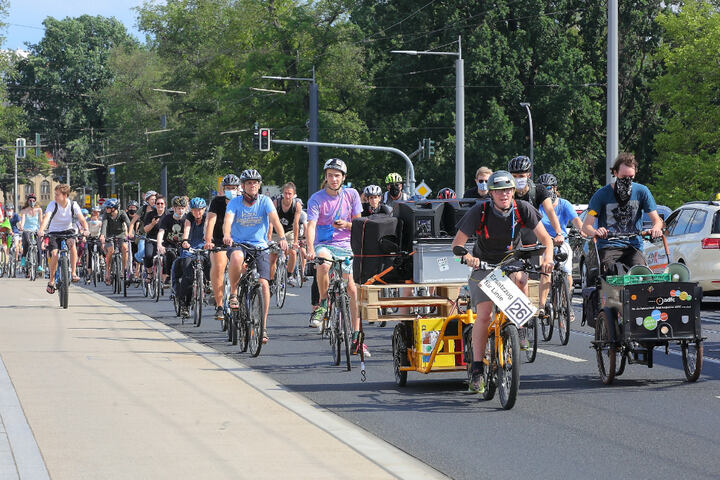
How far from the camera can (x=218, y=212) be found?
1485 centimetres

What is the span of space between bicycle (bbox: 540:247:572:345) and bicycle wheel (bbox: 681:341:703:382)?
10.1 feet

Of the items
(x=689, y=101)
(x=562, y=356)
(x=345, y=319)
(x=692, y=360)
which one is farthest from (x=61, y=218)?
(x=689, y=101)

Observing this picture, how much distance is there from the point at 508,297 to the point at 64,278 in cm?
1131

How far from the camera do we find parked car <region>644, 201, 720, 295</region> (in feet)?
63.3

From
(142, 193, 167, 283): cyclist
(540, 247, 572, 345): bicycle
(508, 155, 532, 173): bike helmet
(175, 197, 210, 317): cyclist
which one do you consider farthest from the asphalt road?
(142, 193, 167, 283): cyclist

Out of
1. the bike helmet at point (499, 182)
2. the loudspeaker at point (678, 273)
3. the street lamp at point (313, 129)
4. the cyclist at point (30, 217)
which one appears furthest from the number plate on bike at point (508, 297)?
the street lamp at point (313, 129)

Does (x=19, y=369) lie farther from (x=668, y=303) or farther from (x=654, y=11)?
(x=654, y=11)

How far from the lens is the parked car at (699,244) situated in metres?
19.3

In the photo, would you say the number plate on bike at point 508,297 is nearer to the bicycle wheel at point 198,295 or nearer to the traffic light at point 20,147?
the bicycle wheel at point 198,295

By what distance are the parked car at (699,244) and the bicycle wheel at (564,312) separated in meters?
5.66

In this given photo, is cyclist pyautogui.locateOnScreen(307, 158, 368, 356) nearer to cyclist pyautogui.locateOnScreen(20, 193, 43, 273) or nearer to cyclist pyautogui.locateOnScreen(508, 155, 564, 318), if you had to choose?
cyclist pyautogui.locateOnScreen(508, 155, 564, 318)

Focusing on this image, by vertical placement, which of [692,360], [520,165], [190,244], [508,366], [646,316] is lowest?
[692,360]

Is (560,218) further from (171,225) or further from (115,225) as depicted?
(115,225)

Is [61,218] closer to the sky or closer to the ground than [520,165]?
closer to the ground
